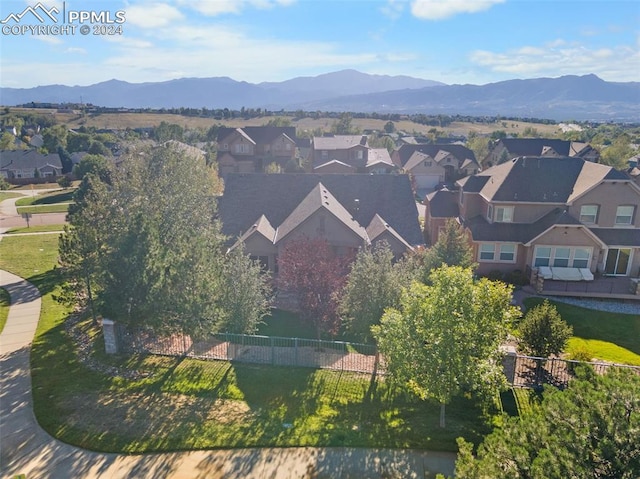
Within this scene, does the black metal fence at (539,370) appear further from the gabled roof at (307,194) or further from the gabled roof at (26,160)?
the gabled roof at (26,160)

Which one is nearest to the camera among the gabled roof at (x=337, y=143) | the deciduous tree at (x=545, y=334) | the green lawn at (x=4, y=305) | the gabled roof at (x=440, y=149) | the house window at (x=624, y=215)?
the deciduous tree at (x=545, y=334)

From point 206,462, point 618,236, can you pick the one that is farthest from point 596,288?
point 206,462

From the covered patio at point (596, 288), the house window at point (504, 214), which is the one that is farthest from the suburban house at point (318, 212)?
the covered patio at point (596, 288)

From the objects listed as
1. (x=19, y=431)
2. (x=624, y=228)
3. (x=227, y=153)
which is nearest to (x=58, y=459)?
(x=19, y=431)

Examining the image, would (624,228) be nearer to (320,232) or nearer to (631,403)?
(320,232)

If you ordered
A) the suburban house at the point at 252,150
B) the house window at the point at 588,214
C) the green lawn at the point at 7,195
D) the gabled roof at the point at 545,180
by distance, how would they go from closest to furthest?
the house window at the point at 588,214, the gabled roof at the point at 545,180, the green lawn at the point at 7,195, the suburban house at the point at 252,150

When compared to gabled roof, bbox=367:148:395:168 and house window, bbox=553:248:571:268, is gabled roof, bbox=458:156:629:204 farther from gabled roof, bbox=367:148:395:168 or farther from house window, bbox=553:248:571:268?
gabled roof, bbox=367:148:395:168

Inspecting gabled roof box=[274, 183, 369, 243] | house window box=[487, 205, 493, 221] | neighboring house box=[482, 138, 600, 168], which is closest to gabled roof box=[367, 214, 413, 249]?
gabled roof box=[274, 183, 369, 243]
